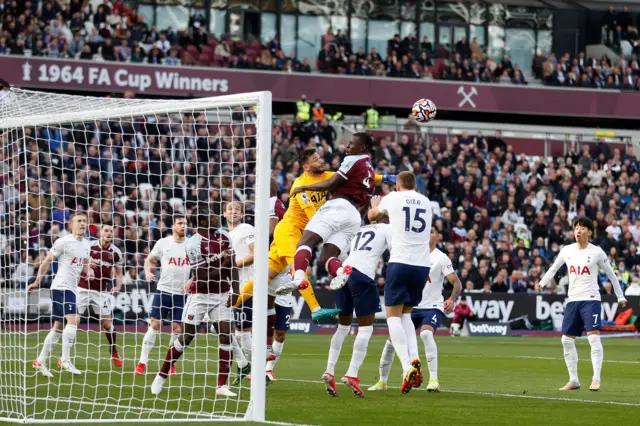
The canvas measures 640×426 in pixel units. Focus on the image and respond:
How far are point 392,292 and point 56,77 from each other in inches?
1234

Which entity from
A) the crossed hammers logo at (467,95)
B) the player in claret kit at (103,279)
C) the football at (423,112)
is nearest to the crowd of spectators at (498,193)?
the crossed hammers logo at (467,95)

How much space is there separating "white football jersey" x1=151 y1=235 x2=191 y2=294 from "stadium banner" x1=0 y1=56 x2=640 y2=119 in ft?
84.6

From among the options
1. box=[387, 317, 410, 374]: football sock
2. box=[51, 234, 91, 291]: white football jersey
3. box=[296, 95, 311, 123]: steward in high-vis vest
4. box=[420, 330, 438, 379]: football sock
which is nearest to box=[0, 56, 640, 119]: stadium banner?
box=[296, 95, 311, 123]: steward in high-vis vest

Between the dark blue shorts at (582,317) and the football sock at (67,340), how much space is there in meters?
7.05

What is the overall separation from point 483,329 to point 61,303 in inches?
664

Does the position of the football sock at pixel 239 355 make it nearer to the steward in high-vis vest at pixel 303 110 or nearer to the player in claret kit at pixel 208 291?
the player in claret kit at pixel 208 291

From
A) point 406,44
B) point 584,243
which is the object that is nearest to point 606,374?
point 584,243

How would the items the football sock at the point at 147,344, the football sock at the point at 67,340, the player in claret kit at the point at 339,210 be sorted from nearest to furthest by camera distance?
the player in claret kit at the point at 339,210
the football sock at the point at 147,344
the football sock at the point at 67,340

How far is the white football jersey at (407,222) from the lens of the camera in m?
13.1

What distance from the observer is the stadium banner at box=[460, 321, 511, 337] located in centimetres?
3183

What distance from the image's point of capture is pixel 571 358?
49.6ft

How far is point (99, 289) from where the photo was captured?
18.0 metres

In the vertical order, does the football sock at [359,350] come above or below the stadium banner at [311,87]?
below

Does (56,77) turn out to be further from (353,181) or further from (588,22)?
(353,181)
